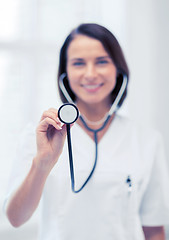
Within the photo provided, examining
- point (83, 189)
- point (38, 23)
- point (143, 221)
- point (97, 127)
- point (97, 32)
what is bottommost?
point (143, 221)

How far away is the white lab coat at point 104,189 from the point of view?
0.57 m

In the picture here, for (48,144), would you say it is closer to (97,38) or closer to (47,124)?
(47,124)

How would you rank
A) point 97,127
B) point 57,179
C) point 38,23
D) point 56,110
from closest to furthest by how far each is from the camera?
point 56,110, point 57,179, point 97,127, point 38,23

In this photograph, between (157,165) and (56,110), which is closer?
(56,110)

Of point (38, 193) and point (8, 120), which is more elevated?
point (8, 120)

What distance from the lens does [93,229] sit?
589 mm

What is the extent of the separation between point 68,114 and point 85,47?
221 millimetres

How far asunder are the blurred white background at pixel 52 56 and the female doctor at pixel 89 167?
0.10 m

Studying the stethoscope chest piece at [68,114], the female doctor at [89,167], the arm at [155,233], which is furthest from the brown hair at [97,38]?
the arm at [155,233]

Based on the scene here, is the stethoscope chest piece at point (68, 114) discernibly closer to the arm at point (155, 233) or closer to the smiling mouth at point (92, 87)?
the smiling mouth at point (92, 87)

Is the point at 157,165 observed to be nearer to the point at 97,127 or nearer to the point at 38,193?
the point at 97,127

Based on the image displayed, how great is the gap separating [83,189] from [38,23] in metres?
0.54

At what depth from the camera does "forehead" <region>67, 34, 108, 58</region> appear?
57 cm

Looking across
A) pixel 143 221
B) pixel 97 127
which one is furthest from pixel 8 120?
pixel 143 221
